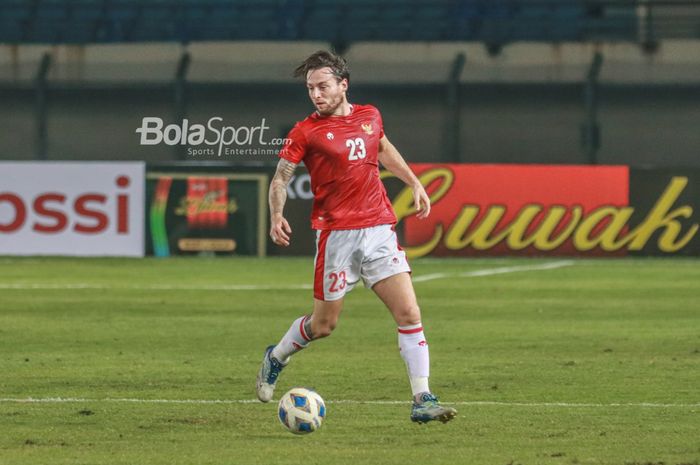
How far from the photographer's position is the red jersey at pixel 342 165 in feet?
32.6

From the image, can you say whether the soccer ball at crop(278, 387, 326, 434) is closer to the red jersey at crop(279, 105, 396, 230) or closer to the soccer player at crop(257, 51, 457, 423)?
the soccer player at crop(257, 51, 457, 423)

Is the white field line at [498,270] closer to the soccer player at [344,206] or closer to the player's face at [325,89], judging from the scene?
the soccer player at [344,206]

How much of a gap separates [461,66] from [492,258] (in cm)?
951

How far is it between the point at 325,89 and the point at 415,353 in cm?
166

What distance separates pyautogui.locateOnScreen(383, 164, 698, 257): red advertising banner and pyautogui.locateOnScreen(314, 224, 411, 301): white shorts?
1851 centimetres

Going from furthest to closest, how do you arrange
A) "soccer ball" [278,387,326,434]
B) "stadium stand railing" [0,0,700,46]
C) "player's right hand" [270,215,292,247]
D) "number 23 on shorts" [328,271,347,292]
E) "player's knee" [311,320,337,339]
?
1. "stadium stand railing" [0,0,700,46]
2. "player's knee" [311,320,337,339]
3. "number 23 on shorts" [328,271,347,292]
4. "player's right hand" [270,215,292,247]
5. "soccer ball" [278,387,326,434]

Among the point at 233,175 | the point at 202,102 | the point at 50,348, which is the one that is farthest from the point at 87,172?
the point at 50,348

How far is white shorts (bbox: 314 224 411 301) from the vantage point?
997cm

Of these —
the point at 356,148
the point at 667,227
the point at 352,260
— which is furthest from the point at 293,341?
the point at 667,227

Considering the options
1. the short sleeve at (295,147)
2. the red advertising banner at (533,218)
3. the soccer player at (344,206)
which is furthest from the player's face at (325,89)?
the red advertising banner at (533,218)

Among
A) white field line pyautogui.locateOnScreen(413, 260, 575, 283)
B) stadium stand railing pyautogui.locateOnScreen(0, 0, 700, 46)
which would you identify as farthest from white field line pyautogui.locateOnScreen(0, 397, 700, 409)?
stadium stand railing pyautogui.locateOnScreen(0, 0, 700, 46)

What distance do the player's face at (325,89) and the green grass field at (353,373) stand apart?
1912 millimetres

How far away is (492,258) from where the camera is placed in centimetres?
2873

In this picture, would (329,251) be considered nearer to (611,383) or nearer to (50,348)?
(611,383)
